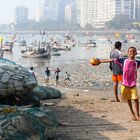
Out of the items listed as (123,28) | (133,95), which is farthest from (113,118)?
(123,28)

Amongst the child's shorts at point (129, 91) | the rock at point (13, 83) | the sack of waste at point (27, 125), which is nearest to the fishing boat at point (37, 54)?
the rock at point (13, 83)

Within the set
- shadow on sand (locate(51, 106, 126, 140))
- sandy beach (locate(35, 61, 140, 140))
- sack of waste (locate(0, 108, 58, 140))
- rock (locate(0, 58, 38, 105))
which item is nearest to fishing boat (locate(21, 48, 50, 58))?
sandy beach (locate(35, 61, 140, 140))

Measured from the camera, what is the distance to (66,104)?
9805 mm

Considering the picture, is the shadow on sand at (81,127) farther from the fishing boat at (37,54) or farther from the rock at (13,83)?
the fishing boat at (37,54)

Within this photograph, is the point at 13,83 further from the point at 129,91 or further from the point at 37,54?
the point at 37,54

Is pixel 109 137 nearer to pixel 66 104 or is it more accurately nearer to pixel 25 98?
pixel 25 98

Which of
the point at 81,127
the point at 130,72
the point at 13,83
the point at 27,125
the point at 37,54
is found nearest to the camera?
the point at 27,125

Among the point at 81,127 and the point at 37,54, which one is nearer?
the point at 81,127

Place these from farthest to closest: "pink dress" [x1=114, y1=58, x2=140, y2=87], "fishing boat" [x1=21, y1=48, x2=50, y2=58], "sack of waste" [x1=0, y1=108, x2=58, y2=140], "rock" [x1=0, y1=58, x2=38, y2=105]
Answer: "fishing boat" [x1=21, y1=48, x2=50, y2=58]
"pink dress" [x1=114, y1=58, x2=140, y2=87]
"rock" [x1=0, y1=58, x2=38, y2=105]
"sack of waste" [x1=0, y1=108, x2=58, y2=140]

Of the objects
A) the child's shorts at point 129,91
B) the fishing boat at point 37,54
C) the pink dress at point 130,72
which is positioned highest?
the pink dress at point 130,72

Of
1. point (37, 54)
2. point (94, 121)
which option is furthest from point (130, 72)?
point (37, 54)

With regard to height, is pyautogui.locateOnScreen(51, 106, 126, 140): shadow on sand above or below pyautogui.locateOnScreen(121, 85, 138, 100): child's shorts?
below

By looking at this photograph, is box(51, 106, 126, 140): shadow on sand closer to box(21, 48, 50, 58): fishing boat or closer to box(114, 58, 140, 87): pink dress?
box(114, 58, 140, 87): pink dress

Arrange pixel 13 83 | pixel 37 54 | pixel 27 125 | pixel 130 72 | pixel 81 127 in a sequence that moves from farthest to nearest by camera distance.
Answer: pixel 37 54 → pixel 130 72 → pixel 13 83 → pixel 81 127 → pixel 27 125
